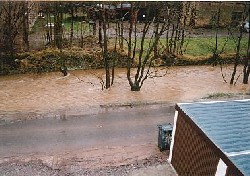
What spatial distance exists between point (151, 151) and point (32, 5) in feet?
61.0

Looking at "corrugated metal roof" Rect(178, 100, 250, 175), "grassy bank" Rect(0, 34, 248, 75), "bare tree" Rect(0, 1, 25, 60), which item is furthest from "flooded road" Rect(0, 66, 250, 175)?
"corrugated metal roof" Rect(178, 100, 250, 175)

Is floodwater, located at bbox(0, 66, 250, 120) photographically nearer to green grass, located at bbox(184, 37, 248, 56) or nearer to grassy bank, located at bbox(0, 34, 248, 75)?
grassy bank, located at bbox(0, 34, 248, 75)

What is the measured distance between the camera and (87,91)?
70.5 ft

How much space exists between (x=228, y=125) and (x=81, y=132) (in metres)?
7.12

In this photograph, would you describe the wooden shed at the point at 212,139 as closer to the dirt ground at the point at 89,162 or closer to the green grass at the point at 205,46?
the dirt ground at the point at 89,162

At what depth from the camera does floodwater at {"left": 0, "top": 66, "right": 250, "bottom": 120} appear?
62.6ft

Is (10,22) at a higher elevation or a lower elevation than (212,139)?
higher

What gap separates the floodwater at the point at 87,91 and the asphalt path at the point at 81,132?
3.42 ft

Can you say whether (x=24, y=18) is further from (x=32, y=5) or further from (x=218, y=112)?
(x=218, y=112)

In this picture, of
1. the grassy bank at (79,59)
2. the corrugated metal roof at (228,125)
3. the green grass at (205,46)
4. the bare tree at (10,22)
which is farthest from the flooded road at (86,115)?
the corrugated metal roof at (228,125)

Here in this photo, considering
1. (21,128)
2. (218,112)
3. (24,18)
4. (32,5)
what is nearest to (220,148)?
(218,112)

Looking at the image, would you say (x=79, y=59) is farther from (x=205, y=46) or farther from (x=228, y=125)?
(x=228, y=125)

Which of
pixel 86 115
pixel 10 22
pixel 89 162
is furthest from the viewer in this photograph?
pixel 10 22

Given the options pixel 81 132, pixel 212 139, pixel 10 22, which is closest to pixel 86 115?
pixel 81 132
